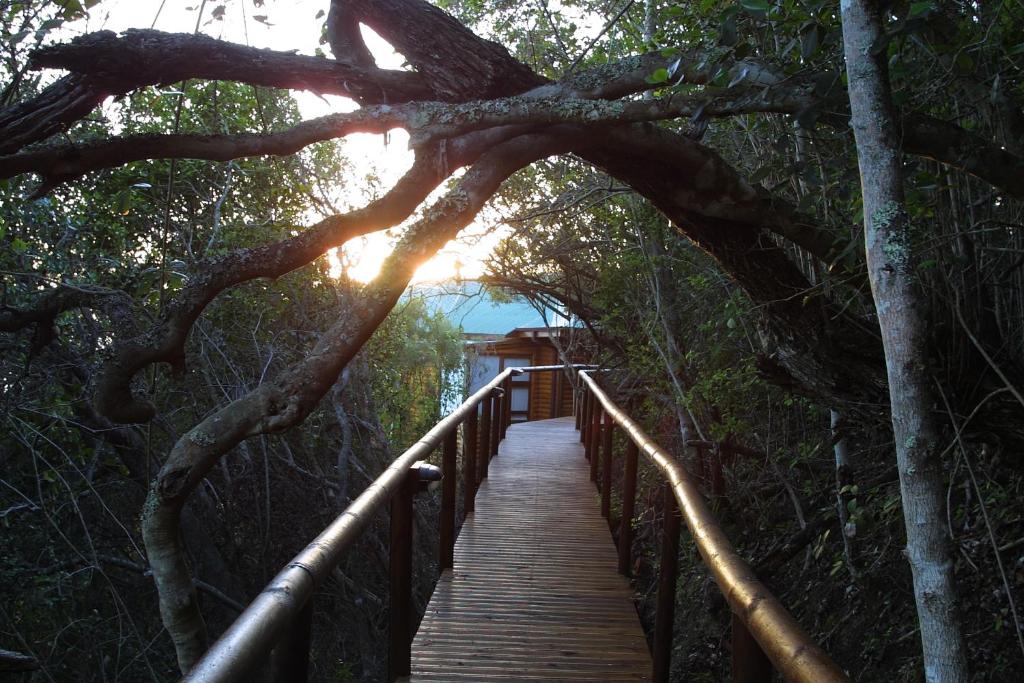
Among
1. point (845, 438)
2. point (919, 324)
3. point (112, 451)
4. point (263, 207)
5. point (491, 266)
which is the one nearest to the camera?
point (919, 324)

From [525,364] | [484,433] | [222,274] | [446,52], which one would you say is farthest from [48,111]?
[525,364]

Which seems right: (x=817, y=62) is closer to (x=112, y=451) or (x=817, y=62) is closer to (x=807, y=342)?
(x=807, y=342)

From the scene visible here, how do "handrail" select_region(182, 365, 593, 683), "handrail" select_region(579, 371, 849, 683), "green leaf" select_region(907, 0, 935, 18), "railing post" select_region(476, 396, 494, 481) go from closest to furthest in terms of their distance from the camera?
"handrail" select_region(182, 365, 593, 683) → "handrail" select_region(579, 371, 849, 683) → "green leaf" select_region(907, 0, 935, 18) → "railing post" select_region(476, 396, 494, 481)

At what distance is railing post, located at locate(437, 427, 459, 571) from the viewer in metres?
4.30

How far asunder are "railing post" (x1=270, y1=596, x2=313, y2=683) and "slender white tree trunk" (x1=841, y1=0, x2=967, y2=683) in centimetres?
157

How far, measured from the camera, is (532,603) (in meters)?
4.21

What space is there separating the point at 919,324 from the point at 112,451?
6642mm

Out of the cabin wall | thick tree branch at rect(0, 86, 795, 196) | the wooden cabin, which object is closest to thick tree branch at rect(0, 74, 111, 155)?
thick tree branch at rect(0, 86, 795, 196)

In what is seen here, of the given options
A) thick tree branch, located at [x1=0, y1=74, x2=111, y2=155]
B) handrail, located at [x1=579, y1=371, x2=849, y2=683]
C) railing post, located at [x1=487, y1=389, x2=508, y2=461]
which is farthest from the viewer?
railing post, located at [x1=487, y1=389, x2=508, y2=461]

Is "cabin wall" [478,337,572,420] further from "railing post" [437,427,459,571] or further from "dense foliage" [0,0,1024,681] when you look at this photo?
"railing post" [437,427,459,571]

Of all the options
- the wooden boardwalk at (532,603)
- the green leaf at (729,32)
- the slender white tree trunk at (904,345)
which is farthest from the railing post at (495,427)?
the slender white tree trunk at (904,345)

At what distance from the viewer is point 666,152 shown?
4199 millimetres

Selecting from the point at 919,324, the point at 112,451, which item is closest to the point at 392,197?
the point at 919,324

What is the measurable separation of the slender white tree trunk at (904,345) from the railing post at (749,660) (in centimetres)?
78
